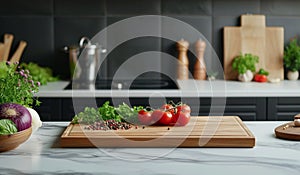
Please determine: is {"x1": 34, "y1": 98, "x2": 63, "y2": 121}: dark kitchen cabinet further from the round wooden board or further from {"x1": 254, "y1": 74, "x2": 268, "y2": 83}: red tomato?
the round wooden board

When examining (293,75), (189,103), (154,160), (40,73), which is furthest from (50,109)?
(293,75)

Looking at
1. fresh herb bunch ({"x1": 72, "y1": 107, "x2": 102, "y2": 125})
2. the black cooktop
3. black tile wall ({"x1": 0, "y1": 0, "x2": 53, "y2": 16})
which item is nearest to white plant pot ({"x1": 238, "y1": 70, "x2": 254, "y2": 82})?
the black cooktop

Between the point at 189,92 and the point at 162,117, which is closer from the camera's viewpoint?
the point at 162,117

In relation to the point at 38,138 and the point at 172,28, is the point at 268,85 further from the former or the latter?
the point at 38,138

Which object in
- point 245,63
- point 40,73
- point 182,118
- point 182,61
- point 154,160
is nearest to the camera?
point 154,160

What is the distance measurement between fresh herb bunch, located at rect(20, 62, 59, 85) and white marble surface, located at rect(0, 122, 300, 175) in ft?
5.41

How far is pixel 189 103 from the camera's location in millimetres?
3127

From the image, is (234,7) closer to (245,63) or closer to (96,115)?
(245,63)

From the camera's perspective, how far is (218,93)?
313 cm

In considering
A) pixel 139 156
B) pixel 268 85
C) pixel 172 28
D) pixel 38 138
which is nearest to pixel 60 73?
pixel 172 28

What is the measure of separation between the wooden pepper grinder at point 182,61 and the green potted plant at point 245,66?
380 mm

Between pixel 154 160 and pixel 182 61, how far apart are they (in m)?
2.26

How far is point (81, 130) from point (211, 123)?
56cm

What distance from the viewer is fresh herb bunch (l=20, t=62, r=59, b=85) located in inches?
135
